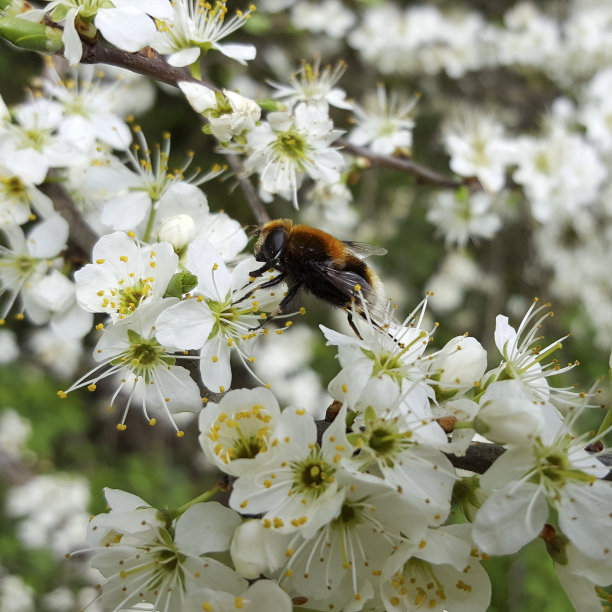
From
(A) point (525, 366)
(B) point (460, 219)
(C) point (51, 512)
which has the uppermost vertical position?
(A) point (525, 366)

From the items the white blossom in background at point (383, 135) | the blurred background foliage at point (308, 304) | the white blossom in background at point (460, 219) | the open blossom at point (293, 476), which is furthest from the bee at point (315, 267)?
the blurred background foliage at point (308, 304)

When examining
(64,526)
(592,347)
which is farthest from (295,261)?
(592,347)

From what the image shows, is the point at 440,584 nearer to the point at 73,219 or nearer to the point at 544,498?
the point at 544,498

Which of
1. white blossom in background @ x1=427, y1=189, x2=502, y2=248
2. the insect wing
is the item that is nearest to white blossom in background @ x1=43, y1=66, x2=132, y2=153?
the insect wing

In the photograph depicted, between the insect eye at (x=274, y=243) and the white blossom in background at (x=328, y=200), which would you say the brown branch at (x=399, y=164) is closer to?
the white blossom in background at (x=328, y=200)

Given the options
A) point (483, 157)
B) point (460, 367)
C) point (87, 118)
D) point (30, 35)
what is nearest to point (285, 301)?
point (460, 367)
